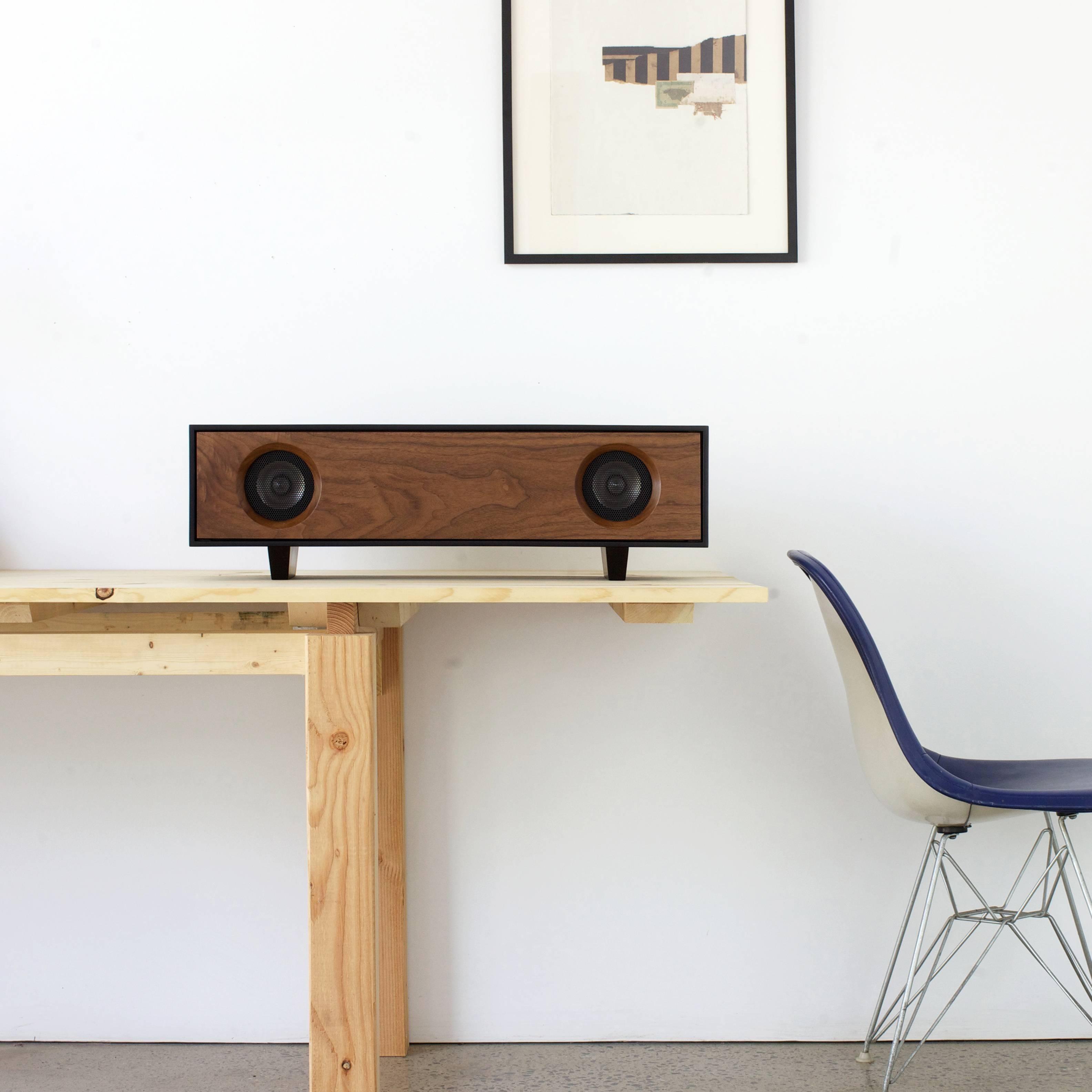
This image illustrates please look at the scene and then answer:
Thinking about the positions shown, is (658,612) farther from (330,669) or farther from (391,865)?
(391,865)

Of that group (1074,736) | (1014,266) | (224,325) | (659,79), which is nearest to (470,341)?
(224,325)

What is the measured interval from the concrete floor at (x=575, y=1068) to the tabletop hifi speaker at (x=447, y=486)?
2.67ft

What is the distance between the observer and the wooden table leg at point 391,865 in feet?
4.61

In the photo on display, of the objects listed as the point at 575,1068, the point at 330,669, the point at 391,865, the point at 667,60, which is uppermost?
the point at 667,60

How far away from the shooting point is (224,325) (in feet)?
4.88

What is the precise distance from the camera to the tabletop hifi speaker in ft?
3.58

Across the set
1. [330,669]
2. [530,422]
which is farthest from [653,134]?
[330,669]

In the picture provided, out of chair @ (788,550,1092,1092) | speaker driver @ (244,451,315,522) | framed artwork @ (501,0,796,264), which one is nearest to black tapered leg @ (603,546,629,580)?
chair @ (788,550,1092,1092)

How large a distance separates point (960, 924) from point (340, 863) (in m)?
1.04

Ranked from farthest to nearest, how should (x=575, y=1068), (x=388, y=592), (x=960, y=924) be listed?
1. (x=960, y=924)
2. (x=575, y=1068)
3. (x=388, y=592)

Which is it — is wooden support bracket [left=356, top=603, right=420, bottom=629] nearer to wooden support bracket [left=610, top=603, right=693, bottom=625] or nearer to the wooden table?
the wooden table

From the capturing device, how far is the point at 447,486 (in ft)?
3.58

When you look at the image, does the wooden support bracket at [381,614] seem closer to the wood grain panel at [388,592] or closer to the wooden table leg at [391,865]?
the wood grain panel at [388,592]

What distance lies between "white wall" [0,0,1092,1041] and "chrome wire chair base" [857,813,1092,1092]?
0.17 feet
